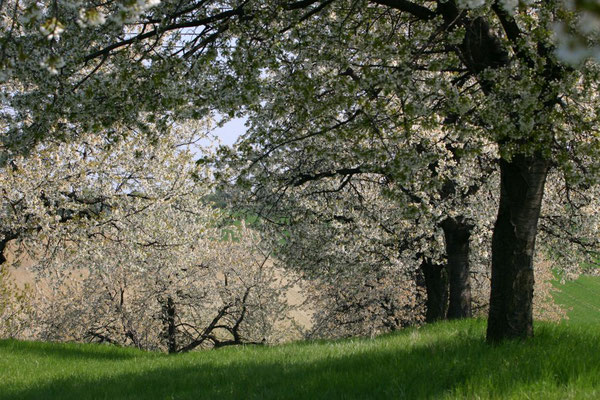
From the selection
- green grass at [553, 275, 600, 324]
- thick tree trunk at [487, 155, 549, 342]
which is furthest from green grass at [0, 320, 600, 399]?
green grass at [553, 275, 600, 324]

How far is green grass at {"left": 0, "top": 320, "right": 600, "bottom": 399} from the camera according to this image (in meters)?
5.19

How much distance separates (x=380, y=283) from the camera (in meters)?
25.0

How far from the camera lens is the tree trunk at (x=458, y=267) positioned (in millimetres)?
14312

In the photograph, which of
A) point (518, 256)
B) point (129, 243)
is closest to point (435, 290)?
point (129, 243)

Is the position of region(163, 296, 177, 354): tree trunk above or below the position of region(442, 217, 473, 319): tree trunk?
below

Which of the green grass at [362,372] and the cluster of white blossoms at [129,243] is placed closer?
the green grass at [362,372]

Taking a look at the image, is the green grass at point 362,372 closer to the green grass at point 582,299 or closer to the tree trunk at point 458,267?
the tree trunk at point 458,267

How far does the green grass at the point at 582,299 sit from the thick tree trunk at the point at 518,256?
54.7 meters

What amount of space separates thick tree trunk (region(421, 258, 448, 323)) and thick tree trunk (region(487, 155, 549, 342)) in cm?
1027

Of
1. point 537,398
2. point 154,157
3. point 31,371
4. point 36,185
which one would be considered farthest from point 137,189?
point 537,398

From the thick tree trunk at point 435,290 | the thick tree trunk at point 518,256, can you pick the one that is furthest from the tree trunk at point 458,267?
Answer: the thick tree trunk at point 518,256

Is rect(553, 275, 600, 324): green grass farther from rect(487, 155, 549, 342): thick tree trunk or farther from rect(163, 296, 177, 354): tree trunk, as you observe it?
rect(487, 155, 549, 342): thick tree trunk

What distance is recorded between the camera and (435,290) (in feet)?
60.9

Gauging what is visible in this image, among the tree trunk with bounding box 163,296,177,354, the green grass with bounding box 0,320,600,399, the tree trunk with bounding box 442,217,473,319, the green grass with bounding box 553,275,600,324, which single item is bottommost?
the green grass with bounding box 553,275,600,324
